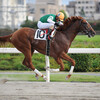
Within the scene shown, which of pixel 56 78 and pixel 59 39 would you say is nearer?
pixel 59 39

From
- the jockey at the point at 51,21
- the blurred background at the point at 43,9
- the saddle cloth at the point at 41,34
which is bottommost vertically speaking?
the blurred background at the point at 43,9

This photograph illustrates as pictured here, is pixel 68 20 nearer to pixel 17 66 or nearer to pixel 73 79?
pixel 73 79

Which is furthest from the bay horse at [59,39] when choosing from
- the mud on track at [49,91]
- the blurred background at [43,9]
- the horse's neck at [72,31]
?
the blurred background at [43,9]

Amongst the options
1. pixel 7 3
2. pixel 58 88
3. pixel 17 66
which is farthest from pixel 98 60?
pixel 7 3

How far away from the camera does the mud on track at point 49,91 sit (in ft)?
10.8

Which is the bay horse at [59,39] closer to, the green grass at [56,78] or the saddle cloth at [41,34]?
the saddle cloth at [41,34]

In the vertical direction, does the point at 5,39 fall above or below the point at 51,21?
below

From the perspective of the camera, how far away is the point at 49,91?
3543 millimetres

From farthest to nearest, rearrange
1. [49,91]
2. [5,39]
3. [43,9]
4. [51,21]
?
[43,9]
[5,39]
[51,21]
[49,91]

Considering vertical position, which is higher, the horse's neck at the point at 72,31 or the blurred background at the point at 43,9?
the horse's neck at the point at 72,31

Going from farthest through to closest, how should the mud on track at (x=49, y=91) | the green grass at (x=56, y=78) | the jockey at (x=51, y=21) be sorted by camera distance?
the green grass at (x=56, y=78) < the jockey at (x=51, y=21) < the mud on track at (x=49, y=91)

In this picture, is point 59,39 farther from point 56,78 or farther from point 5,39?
point 56,78

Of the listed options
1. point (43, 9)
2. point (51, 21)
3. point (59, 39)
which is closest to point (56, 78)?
point (59, 39)

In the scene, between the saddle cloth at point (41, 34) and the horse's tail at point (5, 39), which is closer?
the saddle cloth at point (41, 34)
